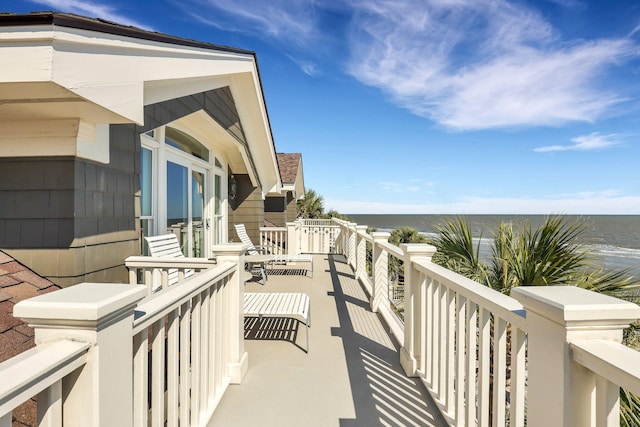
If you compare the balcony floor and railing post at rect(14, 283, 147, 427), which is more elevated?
railing post at rect(14, 283, 147, 427)

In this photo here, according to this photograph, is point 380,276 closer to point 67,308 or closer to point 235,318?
Result: point 235,318

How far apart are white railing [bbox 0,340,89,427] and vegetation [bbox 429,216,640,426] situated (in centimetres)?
362

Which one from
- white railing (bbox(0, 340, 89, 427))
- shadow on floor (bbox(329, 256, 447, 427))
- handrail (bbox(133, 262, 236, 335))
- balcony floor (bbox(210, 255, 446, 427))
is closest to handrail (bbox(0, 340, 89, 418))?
white railing (bbox(0, 340, 89, 427))

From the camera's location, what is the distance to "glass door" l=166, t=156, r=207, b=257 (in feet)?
15.0

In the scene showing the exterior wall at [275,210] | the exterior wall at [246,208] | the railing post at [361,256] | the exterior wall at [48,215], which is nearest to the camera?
the exterior wall at [48,215]

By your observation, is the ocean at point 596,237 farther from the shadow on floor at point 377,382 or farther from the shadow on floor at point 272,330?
the shadow on floor at point 272,330

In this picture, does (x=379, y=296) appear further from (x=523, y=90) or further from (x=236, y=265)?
(x=523, y=90)

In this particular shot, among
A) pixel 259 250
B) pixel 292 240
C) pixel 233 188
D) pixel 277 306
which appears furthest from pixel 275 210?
pixel 277 306

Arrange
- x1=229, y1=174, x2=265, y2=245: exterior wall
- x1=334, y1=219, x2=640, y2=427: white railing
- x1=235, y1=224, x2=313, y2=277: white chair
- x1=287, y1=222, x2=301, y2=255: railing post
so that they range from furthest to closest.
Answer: x1=287, y1=222, x2=301, y2=255: railing post, x1=229, y1=174, x2=265, y2=245: exterior wall, x1=235, y1=224, x2=313, y2=277: white chair, x1=334, y1=219, x2=640, y2=427: white railing

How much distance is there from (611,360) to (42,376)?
140cm

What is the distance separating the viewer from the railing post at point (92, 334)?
0.82 metres

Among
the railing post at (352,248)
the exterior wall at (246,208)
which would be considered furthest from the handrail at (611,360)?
the exterior wall at (246,208)

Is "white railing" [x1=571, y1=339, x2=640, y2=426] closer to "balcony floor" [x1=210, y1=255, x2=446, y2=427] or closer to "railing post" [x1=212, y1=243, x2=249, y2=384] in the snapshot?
"balcony floor" [x1=210, y1=255, x2=446, y2=427]

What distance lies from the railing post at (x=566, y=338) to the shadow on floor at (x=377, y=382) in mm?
1286
